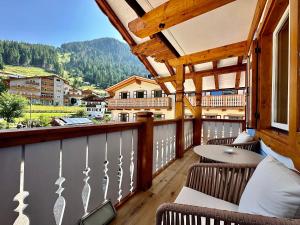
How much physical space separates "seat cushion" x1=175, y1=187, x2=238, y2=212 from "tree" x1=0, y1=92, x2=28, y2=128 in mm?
19264

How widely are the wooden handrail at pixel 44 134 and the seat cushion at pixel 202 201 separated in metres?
0.85

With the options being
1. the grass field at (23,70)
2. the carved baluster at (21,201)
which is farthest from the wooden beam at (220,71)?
the grass field at (23,70)

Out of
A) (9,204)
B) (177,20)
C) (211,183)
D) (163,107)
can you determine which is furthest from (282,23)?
(163,107)

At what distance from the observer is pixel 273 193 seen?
761mm

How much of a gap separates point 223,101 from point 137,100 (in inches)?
278

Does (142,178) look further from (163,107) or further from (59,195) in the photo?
(163,107)

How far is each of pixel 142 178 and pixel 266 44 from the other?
91.7 inches

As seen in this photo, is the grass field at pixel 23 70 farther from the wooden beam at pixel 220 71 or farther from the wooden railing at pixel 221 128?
the wooden railing at pixel 221 128

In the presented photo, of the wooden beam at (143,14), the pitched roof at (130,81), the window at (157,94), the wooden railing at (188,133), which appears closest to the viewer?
the wooden beam at (143,14)

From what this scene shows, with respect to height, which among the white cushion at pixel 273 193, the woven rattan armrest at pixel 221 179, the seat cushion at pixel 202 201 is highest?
the white cushion at pixel 273 193

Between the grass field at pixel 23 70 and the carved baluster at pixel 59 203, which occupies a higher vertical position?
the grass field at pixel 23 70

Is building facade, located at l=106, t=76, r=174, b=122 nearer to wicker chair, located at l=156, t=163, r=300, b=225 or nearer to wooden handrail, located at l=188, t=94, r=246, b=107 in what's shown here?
wooden handrail, located at l=188, t=94, r=246, b=107

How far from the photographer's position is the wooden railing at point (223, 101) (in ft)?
36.4

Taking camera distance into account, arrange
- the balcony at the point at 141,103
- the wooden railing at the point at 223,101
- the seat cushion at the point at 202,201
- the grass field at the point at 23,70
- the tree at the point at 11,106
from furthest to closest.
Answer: the grass field at the point at 23,70 < the tree at the point at 11,106 < the balcony at the point at 141,103 < the wooden railing at the point at 223,101 < the seat cushion at the point at 202,201
